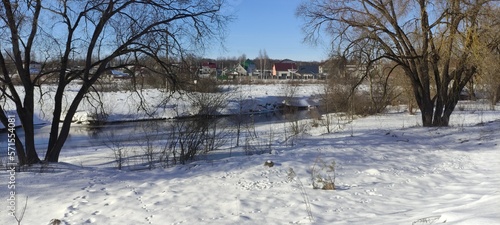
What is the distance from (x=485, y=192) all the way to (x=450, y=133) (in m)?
9.13

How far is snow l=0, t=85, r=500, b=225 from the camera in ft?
21.5

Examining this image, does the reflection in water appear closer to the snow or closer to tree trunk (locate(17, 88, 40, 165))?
tree trunk (locate(17, 88, 40, 165))

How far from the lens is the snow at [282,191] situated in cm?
655

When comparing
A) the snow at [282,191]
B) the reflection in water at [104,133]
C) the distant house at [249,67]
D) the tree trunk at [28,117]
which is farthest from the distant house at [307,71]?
the tree trunk at [28,117]

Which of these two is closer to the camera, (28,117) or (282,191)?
(282,191)

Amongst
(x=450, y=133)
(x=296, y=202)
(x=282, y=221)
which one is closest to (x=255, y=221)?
(x=282, y=221)

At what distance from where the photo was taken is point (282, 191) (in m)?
8.27

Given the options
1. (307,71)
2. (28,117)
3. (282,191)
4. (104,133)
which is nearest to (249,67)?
(307,71)

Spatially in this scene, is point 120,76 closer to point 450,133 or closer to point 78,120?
point 450,133

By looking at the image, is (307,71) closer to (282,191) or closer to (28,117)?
(28,117)

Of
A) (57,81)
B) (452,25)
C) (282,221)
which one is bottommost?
(282,221)

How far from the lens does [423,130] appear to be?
1672 centimetres

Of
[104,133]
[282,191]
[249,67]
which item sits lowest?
[282,191]

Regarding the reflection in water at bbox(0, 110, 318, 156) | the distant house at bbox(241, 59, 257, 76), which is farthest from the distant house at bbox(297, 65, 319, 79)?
the reflection in water at bbox(0, 110, 318, 156)
